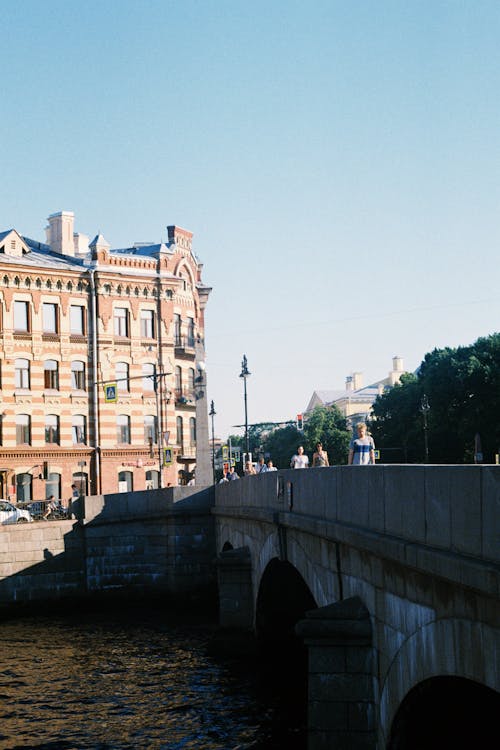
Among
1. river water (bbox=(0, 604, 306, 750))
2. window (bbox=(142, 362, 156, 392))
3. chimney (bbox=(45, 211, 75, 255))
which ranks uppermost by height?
chimney (bbox=(45, 211, 75, 255))

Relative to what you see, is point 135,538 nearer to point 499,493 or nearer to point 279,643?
point 279,643

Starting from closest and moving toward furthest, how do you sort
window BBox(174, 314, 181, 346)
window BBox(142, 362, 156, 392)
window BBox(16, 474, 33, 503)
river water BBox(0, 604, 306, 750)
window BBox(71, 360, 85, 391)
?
river water BBox(0, 604, 306, 750), window BBox(16, 474, 33, 503), window BBox(71, 360, 85, 391), window BBox(142, 362, 156, 392), window BBox(174, 314, 181, 346)

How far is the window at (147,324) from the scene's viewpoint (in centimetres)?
5925

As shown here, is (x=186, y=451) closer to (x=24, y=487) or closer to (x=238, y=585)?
(x=24, y=487)

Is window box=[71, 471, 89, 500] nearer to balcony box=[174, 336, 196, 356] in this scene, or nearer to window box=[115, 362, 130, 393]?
window box=[115, 362, 130, 393]

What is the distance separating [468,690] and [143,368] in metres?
49.5

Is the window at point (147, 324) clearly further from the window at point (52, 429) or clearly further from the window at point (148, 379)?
the window at point (52, 429)

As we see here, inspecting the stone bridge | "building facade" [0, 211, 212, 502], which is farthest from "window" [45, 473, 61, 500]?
the stone bridge

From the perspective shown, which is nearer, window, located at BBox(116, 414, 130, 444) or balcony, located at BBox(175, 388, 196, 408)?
window, located at BBox(116, 414, 130, 444)

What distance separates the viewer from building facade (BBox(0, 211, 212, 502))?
177 ft

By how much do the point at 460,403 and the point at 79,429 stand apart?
22.2 metres

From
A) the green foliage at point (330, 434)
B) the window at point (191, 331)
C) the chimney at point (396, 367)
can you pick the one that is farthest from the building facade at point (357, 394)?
the window at point (191, 331)

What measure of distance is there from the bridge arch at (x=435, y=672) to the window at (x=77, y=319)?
46.4 m

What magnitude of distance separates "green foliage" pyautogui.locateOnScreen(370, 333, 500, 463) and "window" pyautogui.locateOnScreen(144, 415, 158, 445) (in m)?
16.3
